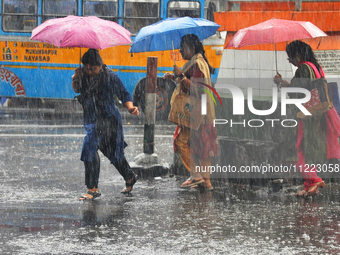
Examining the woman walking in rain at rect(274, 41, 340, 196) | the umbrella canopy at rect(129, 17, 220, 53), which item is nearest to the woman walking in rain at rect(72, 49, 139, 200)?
the umbrella canopy at rect(129, 17, 220, 53)

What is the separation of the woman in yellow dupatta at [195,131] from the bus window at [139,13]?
8.63 m

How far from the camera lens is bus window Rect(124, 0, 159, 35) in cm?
1619

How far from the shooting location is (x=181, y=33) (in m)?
8.27

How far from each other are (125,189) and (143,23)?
946 cm

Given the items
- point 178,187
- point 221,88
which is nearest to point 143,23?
point 221,88

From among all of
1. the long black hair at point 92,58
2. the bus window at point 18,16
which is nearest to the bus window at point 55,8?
the bus window at point 18,16

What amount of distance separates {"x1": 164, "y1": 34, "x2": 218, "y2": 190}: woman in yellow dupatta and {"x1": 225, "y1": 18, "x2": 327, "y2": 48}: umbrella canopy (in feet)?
1.58

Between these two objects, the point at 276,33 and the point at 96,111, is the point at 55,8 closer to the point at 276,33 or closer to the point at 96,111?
the point at 96,111

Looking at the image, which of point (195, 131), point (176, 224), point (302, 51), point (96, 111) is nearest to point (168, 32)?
point (195, 131)

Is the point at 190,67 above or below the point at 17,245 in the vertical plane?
above

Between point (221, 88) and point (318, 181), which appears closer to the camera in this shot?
point (318, 181)

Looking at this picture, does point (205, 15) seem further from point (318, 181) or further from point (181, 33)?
point (318, 181)

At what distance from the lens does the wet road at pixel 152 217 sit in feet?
17.2

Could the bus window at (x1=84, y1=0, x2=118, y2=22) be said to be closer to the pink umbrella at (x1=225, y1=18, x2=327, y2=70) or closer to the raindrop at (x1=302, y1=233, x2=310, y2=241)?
the pink umbrella at (x1=225, y1=18, x2=327, y2=70)
